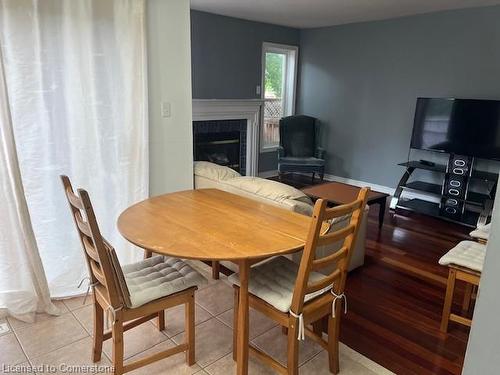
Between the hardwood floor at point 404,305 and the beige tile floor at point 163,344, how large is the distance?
0.21m

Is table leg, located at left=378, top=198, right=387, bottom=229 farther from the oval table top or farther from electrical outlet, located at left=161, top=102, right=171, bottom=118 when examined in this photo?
electrical outlet, located at left=161, top=102, right=171, bottom=118

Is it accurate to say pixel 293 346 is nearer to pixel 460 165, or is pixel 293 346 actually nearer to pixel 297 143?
pixel 460 165

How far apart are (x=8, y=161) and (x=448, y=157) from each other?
4569 millimetres

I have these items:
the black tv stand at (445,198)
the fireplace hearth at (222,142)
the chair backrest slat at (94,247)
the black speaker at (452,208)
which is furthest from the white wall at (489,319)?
the fireplace hearth at (222,142)

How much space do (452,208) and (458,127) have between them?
931mm

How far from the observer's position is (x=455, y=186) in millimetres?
4246

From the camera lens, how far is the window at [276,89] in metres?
5.89

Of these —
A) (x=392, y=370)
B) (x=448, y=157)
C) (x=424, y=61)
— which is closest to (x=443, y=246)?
(x=448, y=157)

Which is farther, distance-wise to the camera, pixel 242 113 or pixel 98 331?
pixel 242 113

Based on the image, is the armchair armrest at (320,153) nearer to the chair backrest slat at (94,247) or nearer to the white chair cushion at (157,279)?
the white chair cushion at (157,279)

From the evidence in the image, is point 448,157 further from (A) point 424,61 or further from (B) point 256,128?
(B) point 256,128

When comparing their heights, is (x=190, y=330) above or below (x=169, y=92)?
below

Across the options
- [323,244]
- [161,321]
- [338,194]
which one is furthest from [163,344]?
[338,194]

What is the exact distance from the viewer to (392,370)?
1.91 metres
